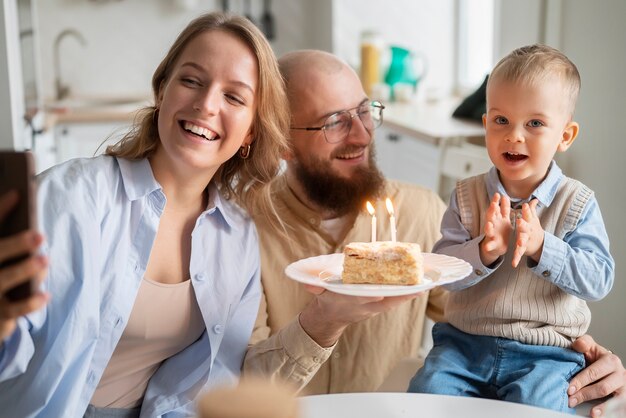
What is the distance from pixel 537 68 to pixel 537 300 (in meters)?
0.47

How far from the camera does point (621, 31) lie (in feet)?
7.65

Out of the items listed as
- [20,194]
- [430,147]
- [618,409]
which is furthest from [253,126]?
[430,147]

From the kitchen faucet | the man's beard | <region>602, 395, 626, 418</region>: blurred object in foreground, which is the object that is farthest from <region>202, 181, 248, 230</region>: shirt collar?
the kitchen faucet

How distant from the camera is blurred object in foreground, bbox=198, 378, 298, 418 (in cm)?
70

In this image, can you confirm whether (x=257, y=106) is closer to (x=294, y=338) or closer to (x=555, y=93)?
(x=294, y=338)

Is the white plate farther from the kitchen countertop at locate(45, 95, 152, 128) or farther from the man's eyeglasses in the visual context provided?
the kitchen countertop at locate(45, 95, 152, 128)

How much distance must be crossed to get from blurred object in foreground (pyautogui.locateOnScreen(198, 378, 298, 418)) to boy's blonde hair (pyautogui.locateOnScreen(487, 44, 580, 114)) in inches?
38.8

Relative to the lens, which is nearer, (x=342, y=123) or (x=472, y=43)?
(x=342, y=123)

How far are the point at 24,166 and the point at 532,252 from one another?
0.92 metres

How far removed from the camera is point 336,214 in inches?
86.5

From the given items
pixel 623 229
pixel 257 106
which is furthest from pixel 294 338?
pixel 623 229

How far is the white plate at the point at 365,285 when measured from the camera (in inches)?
49.7

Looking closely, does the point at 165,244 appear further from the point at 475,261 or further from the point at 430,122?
the point at 430,122

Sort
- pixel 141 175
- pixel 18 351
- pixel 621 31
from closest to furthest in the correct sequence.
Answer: pixel 18 351, pixel 141 175, pixel 621 31
